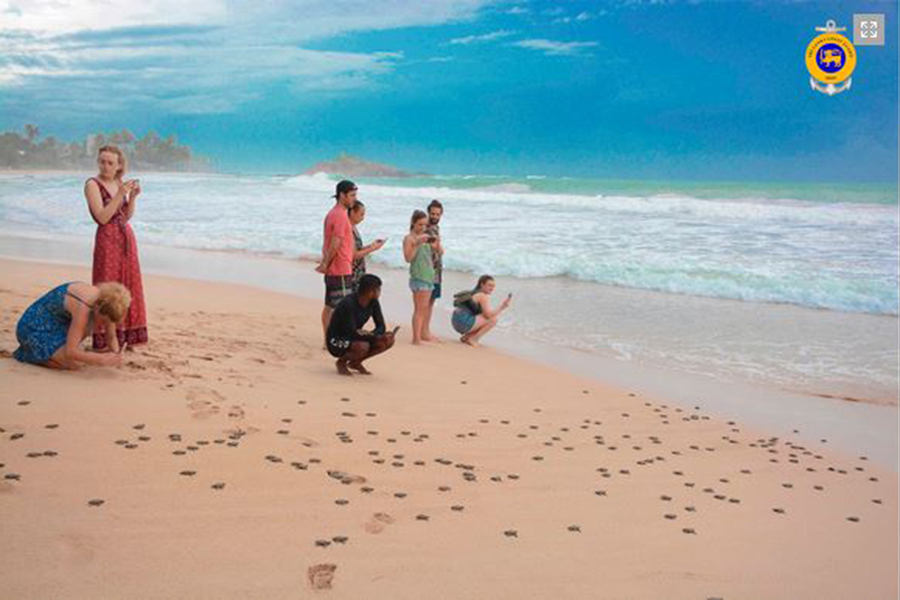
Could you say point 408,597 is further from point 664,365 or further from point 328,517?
point 664,365

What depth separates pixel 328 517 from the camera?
4344 millimetres

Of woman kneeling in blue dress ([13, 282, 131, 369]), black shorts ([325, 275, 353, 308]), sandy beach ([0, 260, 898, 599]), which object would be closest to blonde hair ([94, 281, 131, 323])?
woman kneeling in blue dress ([13, 282, 131, 369])

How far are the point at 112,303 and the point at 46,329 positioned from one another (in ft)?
1.98

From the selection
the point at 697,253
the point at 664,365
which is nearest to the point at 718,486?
the point at 664,365

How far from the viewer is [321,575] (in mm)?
3723

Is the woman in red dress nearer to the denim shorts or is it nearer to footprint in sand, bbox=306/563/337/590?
the denim shorts

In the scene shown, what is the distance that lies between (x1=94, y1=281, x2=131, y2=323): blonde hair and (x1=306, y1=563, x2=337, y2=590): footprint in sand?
3.06 meters

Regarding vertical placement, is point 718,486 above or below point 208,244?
below

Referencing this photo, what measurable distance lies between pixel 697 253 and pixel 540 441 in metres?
13.5

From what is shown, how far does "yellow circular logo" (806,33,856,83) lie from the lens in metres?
12.6

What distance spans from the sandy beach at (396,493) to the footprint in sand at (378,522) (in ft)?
0.04

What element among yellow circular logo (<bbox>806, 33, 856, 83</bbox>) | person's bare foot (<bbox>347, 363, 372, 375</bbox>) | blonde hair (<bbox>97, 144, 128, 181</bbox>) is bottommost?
person's bare foot (<bbox>347, 363, 372, 375</bbox>)

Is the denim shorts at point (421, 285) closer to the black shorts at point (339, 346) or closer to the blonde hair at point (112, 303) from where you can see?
the black shorts at point (339, 346)

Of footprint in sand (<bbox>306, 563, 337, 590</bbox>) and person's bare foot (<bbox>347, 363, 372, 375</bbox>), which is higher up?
person's bare foot (<bbox>347, 363, 372, 375</bbox>)
